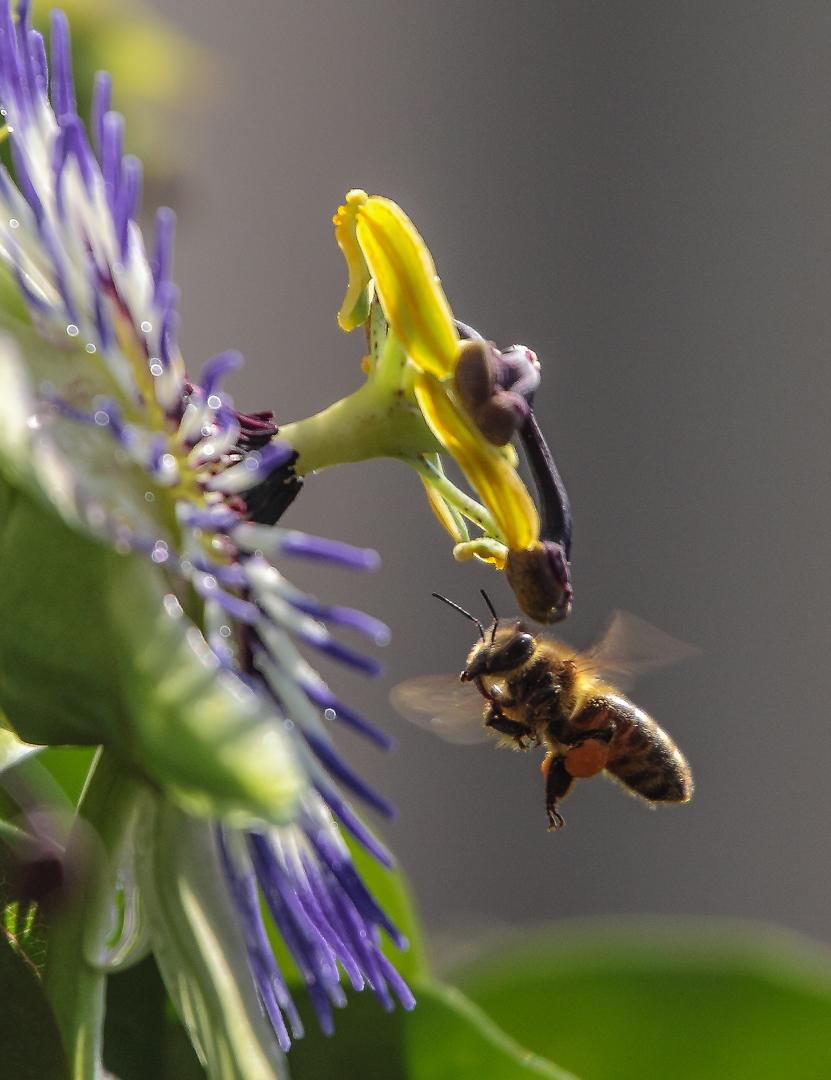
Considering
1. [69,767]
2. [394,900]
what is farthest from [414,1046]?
[69,767]

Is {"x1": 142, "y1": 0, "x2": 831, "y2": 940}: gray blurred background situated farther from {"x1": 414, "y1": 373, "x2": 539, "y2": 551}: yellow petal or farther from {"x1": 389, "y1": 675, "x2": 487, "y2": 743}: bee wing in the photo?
{"x1": 414, "y1": 373, "x2": 539, "y2": 551}: yellow petal

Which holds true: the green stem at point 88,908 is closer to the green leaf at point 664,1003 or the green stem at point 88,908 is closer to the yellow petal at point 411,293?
the yellow petal at point 411,293

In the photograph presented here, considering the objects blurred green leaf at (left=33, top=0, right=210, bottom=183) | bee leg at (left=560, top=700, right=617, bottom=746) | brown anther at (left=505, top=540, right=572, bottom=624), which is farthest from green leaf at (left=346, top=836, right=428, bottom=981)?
blurred green leaf at (left=33, top=0, right=210, bottom=183)

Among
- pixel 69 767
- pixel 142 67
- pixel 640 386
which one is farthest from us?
pixel 640 386

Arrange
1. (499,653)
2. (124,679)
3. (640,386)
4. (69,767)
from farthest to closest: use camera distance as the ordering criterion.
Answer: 1. (640,386)
2. (499,653)
3. (69,767)
4. (124,679)

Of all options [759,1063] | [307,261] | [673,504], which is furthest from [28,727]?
[673,504]

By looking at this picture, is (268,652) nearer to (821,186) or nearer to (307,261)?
(307,261)

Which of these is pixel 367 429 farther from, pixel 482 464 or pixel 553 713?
pixel 553 713

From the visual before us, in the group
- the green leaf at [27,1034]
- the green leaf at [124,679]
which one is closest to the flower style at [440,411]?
the green leaf at [124,679]
